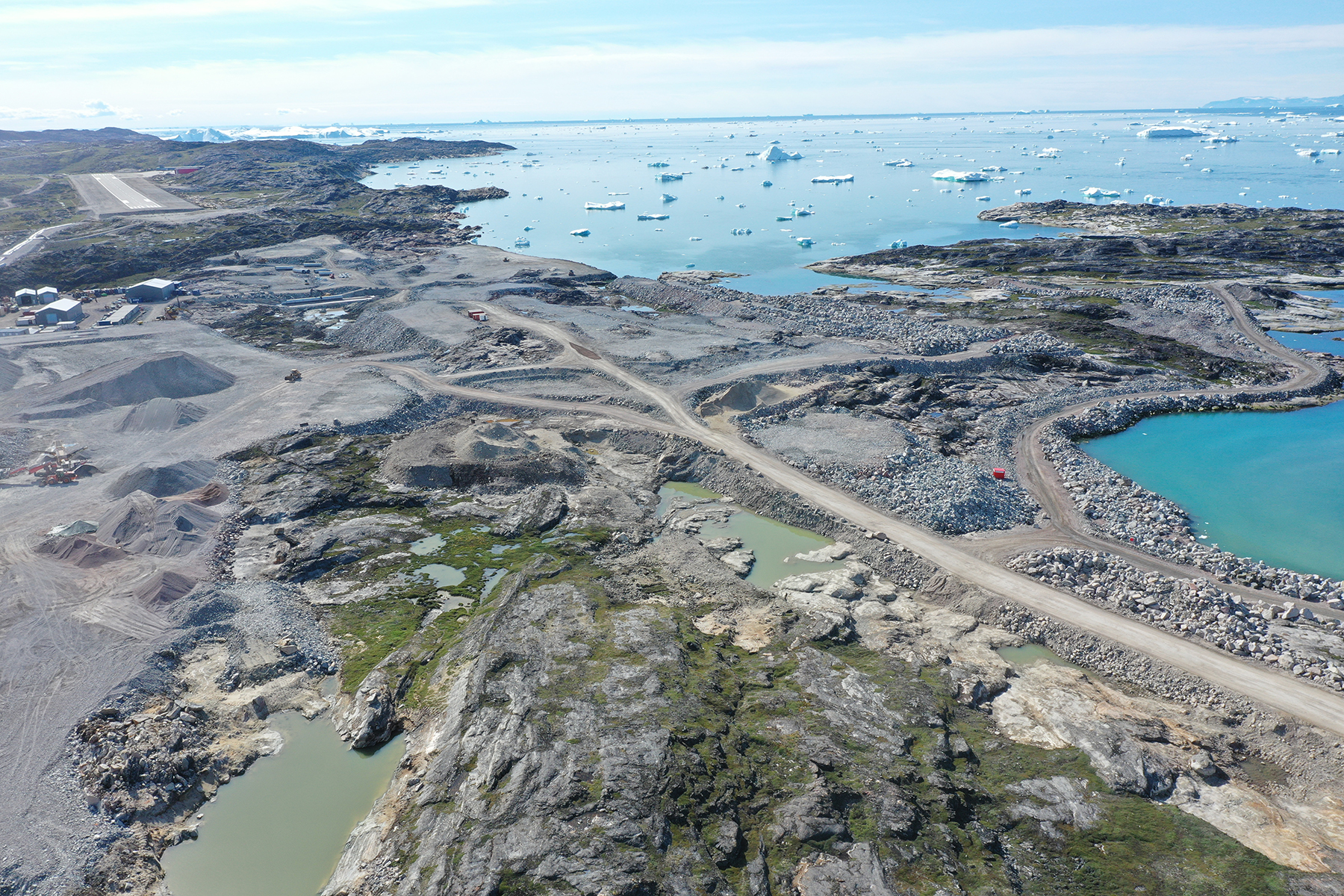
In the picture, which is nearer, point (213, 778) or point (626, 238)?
point (213, 778)

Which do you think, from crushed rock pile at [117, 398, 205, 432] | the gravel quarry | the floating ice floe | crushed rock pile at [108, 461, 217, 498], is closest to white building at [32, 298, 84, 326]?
the gravel quarry

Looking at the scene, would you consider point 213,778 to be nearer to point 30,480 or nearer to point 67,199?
point 30,480

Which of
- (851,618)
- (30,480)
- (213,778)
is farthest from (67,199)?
(851,618)

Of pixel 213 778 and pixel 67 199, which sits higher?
pixel 67 199

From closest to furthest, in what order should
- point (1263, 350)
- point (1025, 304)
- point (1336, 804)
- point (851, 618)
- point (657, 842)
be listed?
point (657, 842)
point (1336, 804)
point (851, 618)
point (1263, 350)
point (1025, 304)

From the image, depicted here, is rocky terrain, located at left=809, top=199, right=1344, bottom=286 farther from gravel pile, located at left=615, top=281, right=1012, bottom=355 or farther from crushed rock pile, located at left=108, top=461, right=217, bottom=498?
crushed rock pile, located at left=108, top=461, right=217, bottom=498

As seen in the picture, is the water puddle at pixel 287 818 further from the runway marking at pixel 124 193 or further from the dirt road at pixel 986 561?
the runway marking at pixel 124 193
